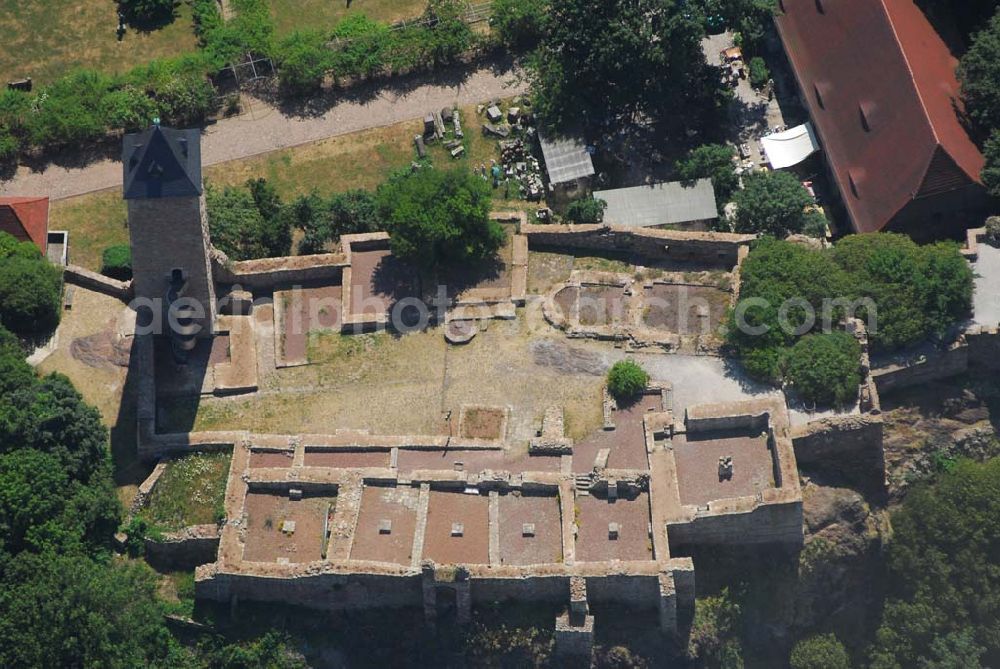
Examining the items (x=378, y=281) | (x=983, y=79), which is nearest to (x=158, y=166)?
(x=378, y=281)

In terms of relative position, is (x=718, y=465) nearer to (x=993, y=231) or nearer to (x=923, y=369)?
(x=923, y=369)

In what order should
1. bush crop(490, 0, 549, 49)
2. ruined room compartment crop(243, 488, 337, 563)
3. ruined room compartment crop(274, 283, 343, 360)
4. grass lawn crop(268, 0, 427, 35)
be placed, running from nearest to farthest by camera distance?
ruined room compartment crop(243, 488, 337, 563), ruined room compartment crop(274, 283, 343, 360), bush crop(490, 0, 549, 49), grass lawn crop(268, 0, 427, 35)

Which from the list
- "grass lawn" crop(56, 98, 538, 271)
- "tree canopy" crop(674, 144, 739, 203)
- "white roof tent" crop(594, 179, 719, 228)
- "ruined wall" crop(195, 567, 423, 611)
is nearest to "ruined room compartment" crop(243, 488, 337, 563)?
"ruined wall" crop(195, 567, 423, 611)

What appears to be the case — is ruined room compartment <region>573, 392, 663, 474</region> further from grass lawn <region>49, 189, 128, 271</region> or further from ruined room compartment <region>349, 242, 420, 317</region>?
grass lawn <region>49, 189, 128, 271</region>

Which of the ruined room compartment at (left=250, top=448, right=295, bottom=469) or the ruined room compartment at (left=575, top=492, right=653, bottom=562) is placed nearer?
the ruined room compartment at (left=575, top=492, right=653, bottom=562)

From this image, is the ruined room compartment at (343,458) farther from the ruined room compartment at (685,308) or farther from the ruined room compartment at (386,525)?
the ruined room compartment at (685,308)

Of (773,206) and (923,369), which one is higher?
(773,206)
